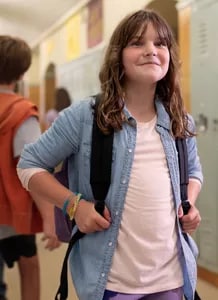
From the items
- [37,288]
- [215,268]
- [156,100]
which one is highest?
[156,100]

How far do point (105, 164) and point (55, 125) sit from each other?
0.18 metres

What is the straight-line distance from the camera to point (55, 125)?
128cm

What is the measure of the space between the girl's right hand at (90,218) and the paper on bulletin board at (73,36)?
4977 mm

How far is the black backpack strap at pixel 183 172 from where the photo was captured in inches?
50.6

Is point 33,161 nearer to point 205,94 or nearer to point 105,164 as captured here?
point 105,164

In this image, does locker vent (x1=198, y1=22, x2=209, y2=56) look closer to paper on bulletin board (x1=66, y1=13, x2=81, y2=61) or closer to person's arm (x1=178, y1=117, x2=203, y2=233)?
person's arm (x1=178, y1=117, x2=203, y2=233)

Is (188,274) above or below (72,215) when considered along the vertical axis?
below

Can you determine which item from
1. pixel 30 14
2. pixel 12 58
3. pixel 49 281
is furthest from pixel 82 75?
pixel 12 58

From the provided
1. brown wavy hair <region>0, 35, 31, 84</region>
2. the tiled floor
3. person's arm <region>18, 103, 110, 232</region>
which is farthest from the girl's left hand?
the tiled floor

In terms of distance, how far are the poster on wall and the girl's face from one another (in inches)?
160

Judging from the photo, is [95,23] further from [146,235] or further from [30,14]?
[146,235]

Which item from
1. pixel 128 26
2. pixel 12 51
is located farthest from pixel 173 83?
pixel 12 51

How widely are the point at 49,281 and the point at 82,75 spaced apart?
3.04 m

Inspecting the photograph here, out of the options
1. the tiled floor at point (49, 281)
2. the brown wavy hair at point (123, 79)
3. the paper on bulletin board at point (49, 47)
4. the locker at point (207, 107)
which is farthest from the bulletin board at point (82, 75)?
the brown wavy hair at point (123, 79)
